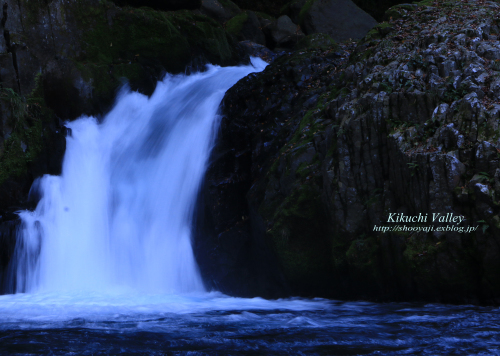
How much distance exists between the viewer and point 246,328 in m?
5.18

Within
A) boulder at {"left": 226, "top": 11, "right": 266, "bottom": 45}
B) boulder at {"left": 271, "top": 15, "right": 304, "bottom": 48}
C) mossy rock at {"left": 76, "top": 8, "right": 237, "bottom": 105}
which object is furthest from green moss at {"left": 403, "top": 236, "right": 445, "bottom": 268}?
boulder at {"left": 226, "top": 11, "right": 266, "bottom": 45}

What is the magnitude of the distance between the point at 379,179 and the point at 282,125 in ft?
9.90

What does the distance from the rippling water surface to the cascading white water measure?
4.54 ft

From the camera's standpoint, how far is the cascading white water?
27.6 feet

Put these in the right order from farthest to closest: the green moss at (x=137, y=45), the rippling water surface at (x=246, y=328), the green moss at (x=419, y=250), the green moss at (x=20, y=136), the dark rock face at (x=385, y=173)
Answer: the green moss at (x=137, y=45) < the green moss at (x=20, y=136) < the green moss at (x=419, y=250) < the dark rock face at (x=385, y=173) < the rippling water surface at (x=246, y=328)

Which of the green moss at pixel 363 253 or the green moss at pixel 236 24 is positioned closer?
the green moss at pixel 363 253

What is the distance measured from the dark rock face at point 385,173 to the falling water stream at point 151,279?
46 centimetres

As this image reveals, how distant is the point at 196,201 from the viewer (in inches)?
348

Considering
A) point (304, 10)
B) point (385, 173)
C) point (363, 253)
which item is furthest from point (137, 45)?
point (363, 253)

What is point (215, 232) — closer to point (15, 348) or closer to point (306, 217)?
point (306, 217)

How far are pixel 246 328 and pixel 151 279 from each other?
374cm

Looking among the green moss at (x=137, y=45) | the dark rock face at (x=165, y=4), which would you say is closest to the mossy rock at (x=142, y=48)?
the green moss at (x=137, y=45)

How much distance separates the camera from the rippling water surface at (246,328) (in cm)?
421

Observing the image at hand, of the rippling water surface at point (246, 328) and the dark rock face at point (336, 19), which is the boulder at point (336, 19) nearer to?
the dark rock face at point (336, 19)
